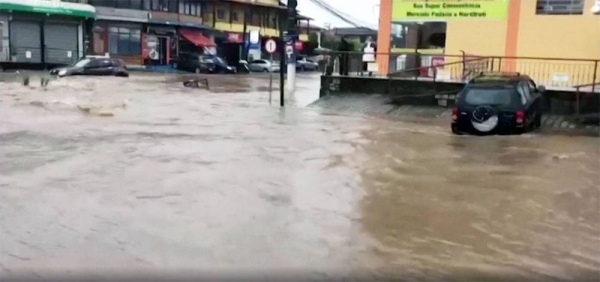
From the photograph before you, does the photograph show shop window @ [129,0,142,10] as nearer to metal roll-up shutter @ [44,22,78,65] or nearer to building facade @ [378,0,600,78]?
metal roll-up shutter @ [44,22,78,65]

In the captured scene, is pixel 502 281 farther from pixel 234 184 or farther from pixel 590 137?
pixel 590 137

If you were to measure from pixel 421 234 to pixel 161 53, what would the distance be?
4844 centimetres

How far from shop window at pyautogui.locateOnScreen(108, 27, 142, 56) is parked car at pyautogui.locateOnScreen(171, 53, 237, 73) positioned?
353cm

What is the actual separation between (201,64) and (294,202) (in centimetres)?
4124

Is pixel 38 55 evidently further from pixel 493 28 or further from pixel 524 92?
pixel 524 92

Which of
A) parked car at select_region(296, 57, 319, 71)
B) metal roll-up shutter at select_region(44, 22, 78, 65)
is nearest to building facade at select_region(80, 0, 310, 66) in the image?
metal roll-up shutter at select_region(44, 22, 78, 65)

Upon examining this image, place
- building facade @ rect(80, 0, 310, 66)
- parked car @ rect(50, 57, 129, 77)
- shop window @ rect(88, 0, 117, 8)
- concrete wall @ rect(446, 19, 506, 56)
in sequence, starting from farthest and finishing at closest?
building facade @ rect(80, 0, 310, 66)
shop window @ rect(88, 0, 117, 8)
parked car @ rect(50, 57, 129, 77)
concrete wall @ rect(446, 19, 506, 56)

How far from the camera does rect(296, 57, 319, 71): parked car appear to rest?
203 feet

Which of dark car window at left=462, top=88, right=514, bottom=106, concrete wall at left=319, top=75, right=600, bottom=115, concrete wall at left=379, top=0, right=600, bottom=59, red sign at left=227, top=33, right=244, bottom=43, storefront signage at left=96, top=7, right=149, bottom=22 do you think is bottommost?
concrete wall at left=319, top=75, right=600, bottom=115

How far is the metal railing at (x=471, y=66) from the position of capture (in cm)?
2386

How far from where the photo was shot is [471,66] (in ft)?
83.1

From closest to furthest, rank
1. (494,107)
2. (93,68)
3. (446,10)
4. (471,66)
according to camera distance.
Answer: (494,107) < (471,66) < (446,10) < (93,68)

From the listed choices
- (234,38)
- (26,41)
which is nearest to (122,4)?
(26,41)

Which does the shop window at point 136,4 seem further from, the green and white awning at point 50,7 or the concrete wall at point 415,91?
the concrete wall at point 415,91
